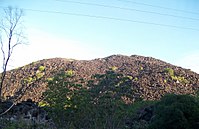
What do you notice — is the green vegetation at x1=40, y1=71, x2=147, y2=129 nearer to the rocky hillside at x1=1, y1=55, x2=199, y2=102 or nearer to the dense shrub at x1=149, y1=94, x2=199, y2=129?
the dense shrub at x1=149, y1=94, x2=199, y2=129

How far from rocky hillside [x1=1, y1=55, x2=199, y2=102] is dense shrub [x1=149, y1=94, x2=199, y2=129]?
1112 centimetres

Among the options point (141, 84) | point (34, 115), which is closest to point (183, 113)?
point (34, 115)

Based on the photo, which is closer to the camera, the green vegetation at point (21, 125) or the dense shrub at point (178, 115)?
the dense shrub at point (178, 115)

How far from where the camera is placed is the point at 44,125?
503 inches

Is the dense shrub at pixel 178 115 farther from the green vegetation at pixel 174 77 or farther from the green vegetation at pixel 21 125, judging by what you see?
the green vegetation at pixel 174 77

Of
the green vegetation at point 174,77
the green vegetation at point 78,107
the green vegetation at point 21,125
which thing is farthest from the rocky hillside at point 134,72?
the green vegetation at point 78,107

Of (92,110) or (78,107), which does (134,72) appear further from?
(78,107)

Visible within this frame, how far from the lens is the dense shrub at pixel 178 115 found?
39.7 feet

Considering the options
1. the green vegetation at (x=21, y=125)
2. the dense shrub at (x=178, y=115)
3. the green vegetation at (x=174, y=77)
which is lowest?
the green vegetation at (x=21, y=125)

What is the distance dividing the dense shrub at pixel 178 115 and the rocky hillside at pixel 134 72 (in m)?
11.1

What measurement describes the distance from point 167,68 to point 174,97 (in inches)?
746

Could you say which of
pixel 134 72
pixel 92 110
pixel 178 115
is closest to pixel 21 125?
Result: pixel 92 110

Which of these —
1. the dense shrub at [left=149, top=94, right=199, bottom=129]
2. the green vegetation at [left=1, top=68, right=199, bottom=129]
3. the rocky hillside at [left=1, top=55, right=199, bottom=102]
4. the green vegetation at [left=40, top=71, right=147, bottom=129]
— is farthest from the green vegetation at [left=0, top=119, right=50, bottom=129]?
the rocky hillside at [left=1, top=55, right=199, bottom=102]

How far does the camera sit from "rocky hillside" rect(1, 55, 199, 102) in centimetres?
2585
